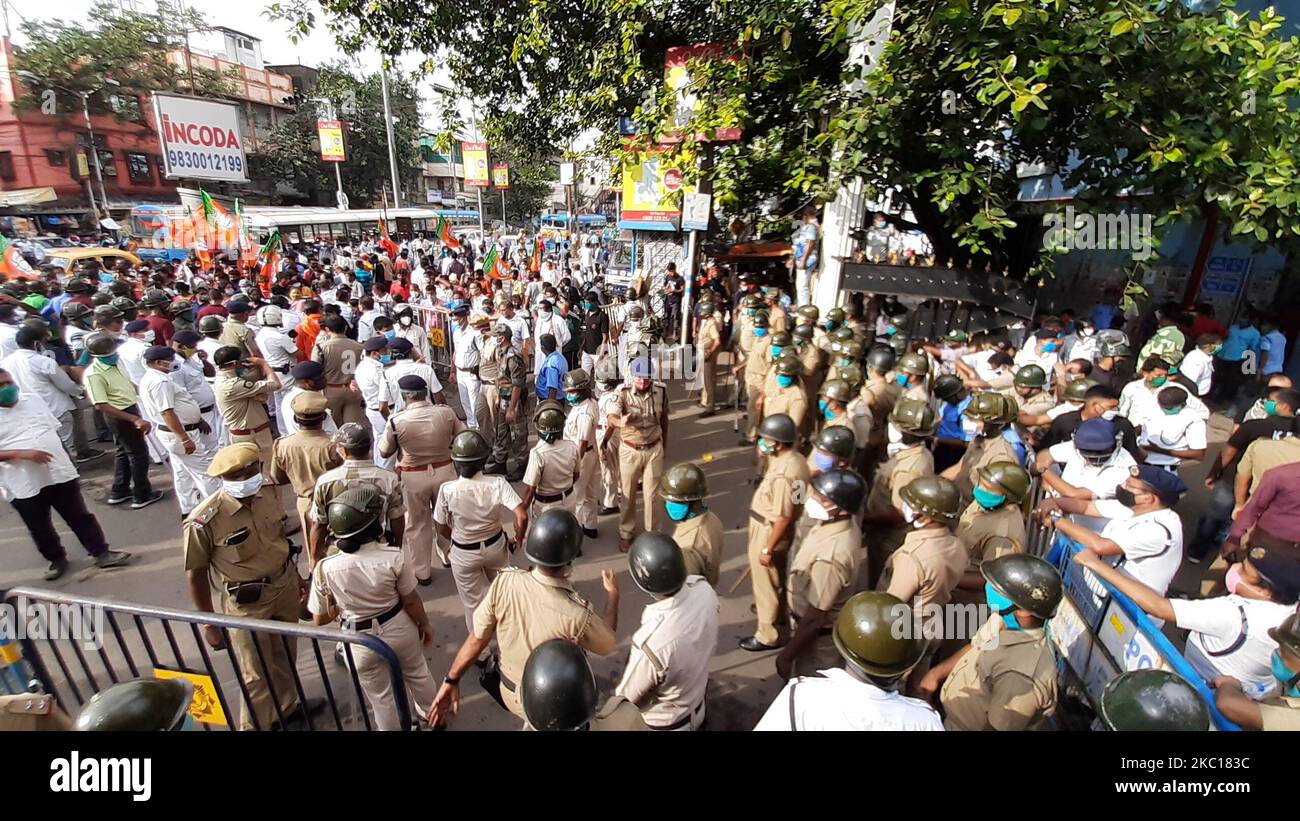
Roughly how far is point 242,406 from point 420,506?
2179 mm

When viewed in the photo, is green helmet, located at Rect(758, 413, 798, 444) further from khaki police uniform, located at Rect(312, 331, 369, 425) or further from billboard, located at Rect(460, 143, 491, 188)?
billboard, located at Rect(460, 143, 491, 188)

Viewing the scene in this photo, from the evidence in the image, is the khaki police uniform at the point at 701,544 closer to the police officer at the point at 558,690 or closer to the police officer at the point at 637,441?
the police officer at the point at 558,690

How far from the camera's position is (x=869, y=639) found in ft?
6.90

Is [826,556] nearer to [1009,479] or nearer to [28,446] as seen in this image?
[1009,479]

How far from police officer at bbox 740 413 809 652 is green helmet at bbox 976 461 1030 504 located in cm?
116

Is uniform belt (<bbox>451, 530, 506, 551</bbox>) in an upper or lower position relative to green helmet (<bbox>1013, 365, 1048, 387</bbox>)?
lower

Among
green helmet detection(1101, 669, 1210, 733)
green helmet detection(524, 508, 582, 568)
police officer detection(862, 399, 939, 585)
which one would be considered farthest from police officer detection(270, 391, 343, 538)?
green helmet detection(1101, 669, 1210, 733)

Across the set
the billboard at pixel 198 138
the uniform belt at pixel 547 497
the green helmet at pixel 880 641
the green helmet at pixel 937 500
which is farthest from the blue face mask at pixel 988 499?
the billboard at pixel 198 138

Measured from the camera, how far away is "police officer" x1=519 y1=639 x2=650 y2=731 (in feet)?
6.73

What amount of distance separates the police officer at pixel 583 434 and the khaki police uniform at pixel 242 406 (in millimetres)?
2827

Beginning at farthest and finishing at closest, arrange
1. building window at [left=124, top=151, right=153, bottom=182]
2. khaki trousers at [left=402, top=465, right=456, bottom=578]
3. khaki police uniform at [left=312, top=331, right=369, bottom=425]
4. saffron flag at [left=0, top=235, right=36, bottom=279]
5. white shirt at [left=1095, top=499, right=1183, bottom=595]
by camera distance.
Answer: building window at [left=124, top=151, right=153, bottom=182]
saffron flag at [left=0, top=235, right=36, bottom=279]
khaki police uniform at [left=312, top=331, right=369, bottom=425]
khaki trousers at [left=402, top=465, right=456, bottom=578]
white shirt at [left=1095, top=499, right=1183, bottom=595]

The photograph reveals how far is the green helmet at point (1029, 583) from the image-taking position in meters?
2.59

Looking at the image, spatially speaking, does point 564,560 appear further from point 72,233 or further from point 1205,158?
point 72,233

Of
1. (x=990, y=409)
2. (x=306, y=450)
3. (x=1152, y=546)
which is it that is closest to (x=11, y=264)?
(x=306, y=450)
